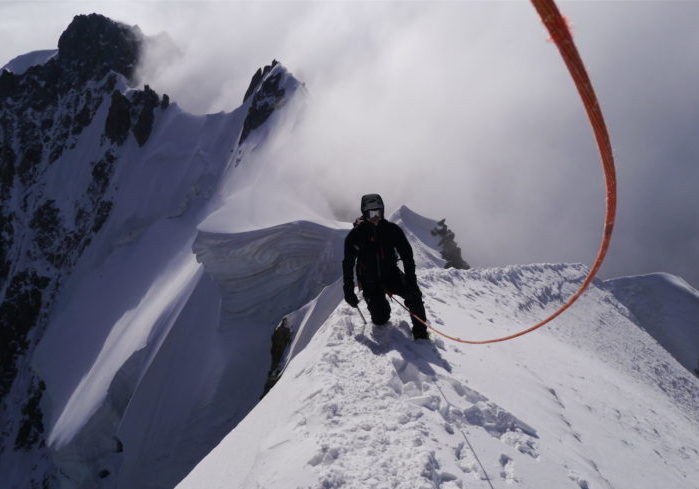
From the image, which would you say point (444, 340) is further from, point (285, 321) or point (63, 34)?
point (63, 34)

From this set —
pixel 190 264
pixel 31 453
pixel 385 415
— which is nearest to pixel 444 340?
pixel 385 415

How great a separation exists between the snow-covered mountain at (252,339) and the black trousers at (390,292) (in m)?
0.24

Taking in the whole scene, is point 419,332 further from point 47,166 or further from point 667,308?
point 47,166

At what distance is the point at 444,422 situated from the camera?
4.40 m

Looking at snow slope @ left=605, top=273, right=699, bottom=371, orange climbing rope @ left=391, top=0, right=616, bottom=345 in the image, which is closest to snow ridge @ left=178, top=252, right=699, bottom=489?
orange climbing rope @ left=391, top=0, right=616, bottom=345

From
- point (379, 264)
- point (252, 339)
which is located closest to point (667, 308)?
point (252, 339)

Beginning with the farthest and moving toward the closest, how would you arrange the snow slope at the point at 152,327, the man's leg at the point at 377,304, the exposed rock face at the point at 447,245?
the exposed rock face at the point at 447,245 → the snow slope at the point at 152,327 → the man's leg at the point at 377,304

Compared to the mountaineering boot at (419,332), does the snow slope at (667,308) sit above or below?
below

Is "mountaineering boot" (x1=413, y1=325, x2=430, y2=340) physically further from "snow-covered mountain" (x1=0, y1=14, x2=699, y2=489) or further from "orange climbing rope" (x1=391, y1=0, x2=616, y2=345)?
"orange climbing rope" (x1=391, y1=0, x2=616, y2=345)

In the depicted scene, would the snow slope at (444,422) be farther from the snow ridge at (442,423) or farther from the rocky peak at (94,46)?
the rocky peak at (94,46)

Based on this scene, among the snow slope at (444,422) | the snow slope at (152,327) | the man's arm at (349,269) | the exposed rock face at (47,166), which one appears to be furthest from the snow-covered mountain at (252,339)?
the man's arm at (349,269)

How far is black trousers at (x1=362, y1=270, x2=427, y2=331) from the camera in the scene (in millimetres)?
6402

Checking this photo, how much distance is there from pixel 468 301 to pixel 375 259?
4786mm

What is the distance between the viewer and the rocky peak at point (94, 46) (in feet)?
231
